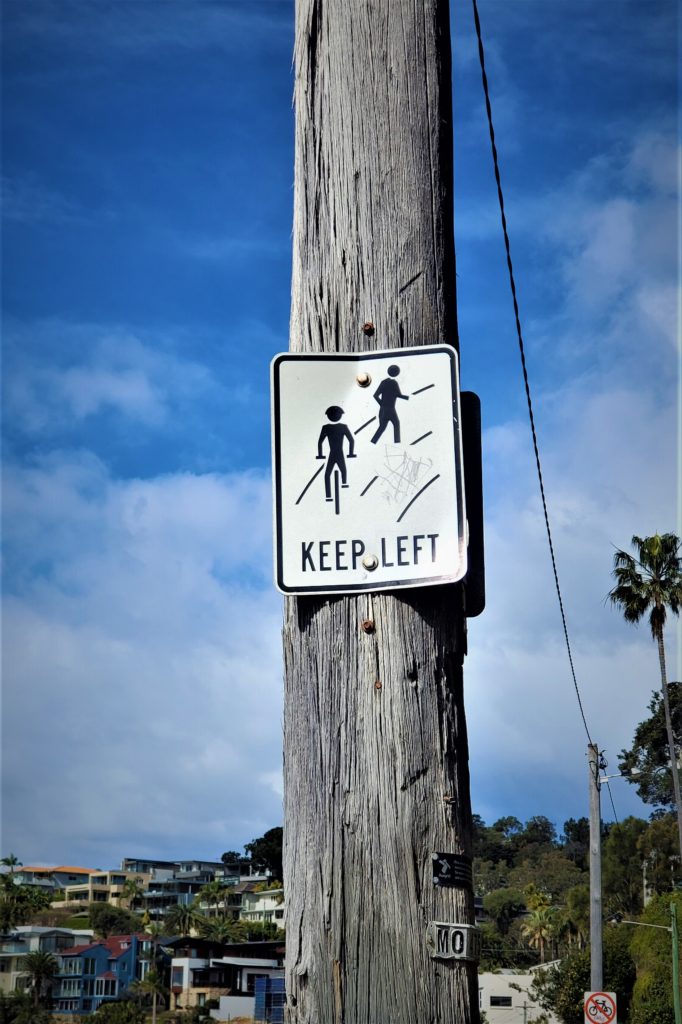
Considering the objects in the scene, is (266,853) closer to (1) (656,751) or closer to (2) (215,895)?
(2) (215,895)

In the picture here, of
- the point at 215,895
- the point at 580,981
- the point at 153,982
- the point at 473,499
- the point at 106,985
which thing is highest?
the point at 215,895

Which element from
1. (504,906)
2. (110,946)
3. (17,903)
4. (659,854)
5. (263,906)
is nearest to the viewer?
(659,854)

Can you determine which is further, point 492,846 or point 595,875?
point 492,846

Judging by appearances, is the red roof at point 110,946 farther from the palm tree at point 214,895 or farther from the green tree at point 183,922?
the palm tree at point 214,895

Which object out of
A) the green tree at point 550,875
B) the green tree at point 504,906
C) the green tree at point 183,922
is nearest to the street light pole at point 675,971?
the green tree at point 550,875

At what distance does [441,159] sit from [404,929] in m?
1.68

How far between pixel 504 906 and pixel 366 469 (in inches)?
3397

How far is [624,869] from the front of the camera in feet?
191

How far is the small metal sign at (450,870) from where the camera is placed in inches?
91.2

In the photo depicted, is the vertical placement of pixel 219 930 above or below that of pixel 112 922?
below

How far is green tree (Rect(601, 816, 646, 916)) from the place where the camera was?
186ft

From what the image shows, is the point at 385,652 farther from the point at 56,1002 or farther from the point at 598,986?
the point at 56,1002

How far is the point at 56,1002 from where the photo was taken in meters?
89.0

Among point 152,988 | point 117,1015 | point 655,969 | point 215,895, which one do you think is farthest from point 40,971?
point 655,969
